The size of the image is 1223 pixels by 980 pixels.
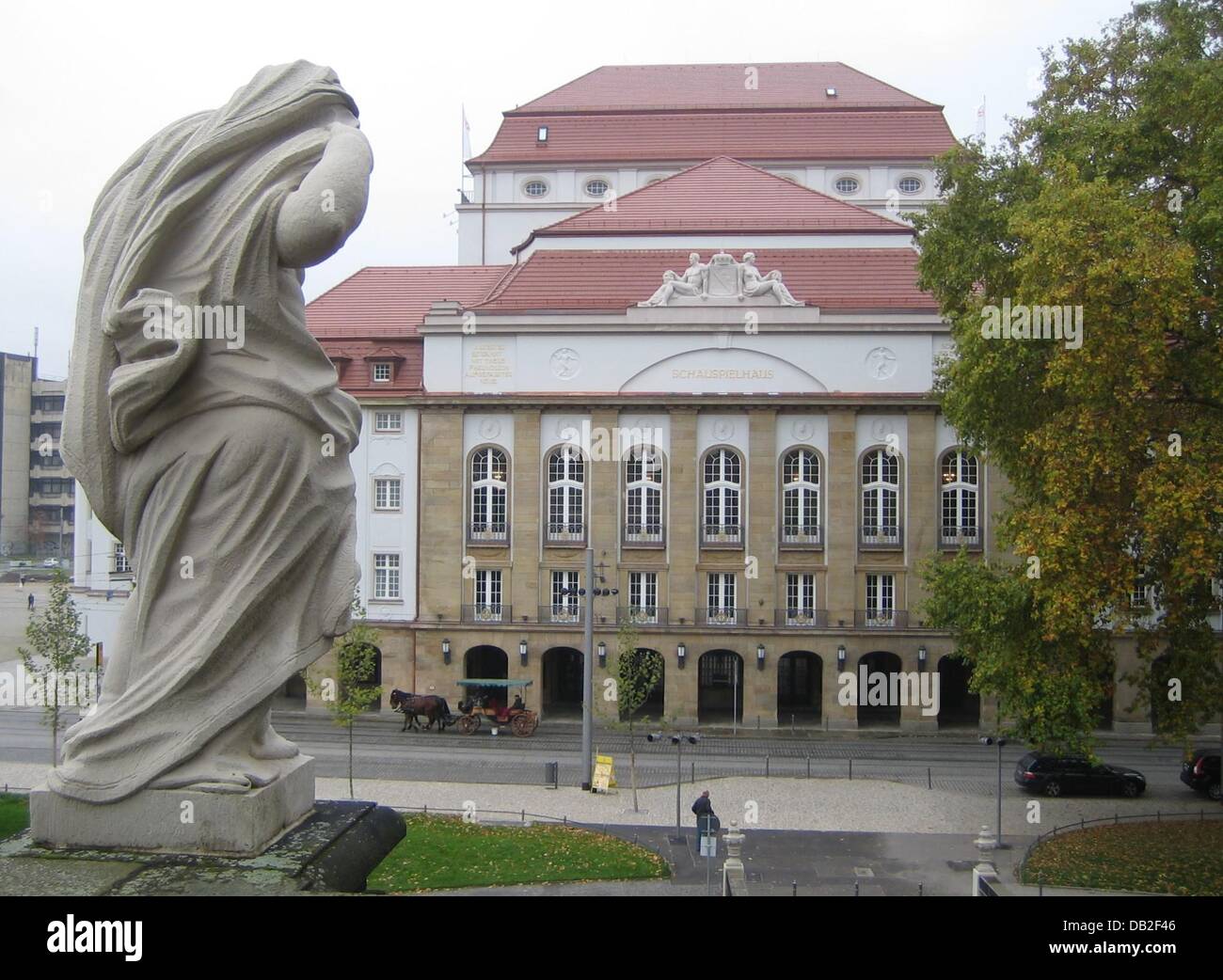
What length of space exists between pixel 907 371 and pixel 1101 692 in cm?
1740

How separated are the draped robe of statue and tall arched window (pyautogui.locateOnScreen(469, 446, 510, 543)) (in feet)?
102

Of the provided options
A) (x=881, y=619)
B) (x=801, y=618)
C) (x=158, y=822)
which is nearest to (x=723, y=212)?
(x=801, y=618)

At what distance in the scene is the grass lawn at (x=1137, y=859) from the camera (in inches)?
731

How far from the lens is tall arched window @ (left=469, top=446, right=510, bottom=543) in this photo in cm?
3800

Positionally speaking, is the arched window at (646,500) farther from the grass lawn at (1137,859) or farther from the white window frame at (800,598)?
the grass lawn at (1137,859)

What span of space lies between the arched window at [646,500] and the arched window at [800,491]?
4158 millimetres

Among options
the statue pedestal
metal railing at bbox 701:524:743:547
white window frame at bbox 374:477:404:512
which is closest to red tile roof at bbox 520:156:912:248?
white window frame at bbox 374:477:404:512

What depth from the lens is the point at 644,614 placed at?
37.4m

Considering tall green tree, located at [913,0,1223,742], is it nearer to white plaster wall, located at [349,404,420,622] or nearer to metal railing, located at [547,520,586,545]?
metal railing, located at [547,520,586,545]

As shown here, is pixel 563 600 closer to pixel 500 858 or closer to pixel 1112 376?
pixel 500 858

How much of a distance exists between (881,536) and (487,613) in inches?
527

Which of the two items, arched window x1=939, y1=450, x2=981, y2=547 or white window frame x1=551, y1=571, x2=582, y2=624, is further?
white window frame x1=551, y1=571, x2=582, y2=624

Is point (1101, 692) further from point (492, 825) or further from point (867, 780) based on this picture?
point (492, 825)

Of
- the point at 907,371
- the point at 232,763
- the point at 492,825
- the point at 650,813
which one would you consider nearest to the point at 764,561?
the point at 907,371
